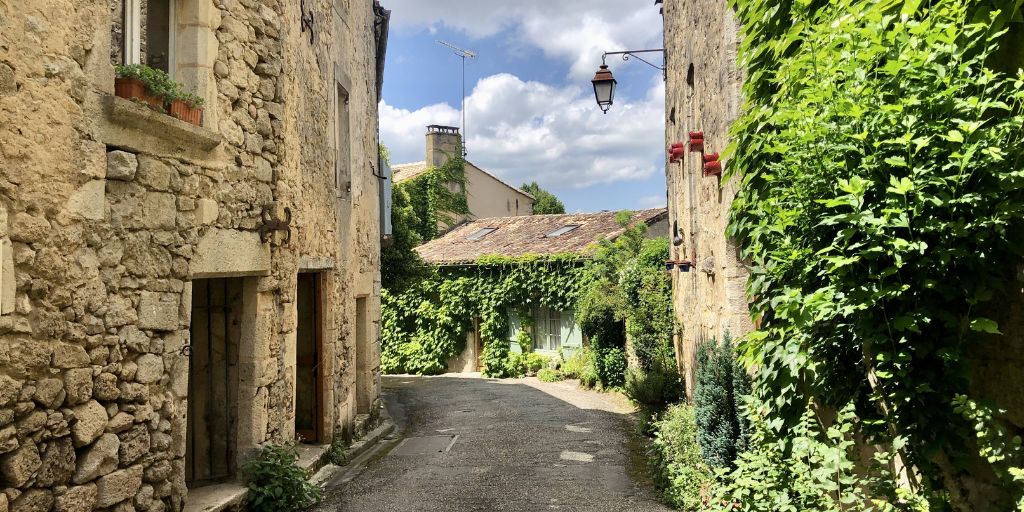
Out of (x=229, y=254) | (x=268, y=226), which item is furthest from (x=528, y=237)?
(x=229, y=254)

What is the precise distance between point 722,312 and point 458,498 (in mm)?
2978

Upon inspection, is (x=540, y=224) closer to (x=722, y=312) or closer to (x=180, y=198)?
(x=722, y=312)

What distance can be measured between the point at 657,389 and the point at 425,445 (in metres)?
3.92

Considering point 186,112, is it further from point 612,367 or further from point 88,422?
point 612,367

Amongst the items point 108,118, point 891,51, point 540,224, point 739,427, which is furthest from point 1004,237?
point 540,224

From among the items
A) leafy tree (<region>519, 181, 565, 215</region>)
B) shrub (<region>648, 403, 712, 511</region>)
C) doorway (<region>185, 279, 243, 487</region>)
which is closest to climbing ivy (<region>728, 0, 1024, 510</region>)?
shrub (<region>648, 403, 712, 511</region>)

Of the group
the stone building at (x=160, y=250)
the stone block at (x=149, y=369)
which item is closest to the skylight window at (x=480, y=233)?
the stone building at (x=160, y=250)

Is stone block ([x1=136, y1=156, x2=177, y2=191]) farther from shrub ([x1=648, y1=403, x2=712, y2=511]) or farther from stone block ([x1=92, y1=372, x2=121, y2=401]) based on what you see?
shrub ([x1=648, y1=403, x2=712, y2=511])

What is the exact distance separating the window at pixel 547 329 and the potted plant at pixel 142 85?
44.9 ft

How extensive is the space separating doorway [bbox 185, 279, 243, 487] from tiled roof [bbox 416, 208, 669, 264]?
11554 millimetres

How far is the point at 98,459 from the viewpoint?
13.5 feet

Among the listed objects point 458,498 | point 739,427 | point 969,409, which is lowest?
point 458,498

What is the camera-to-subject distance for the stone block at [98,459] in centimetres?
401

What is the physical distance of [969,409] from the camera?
266cm
